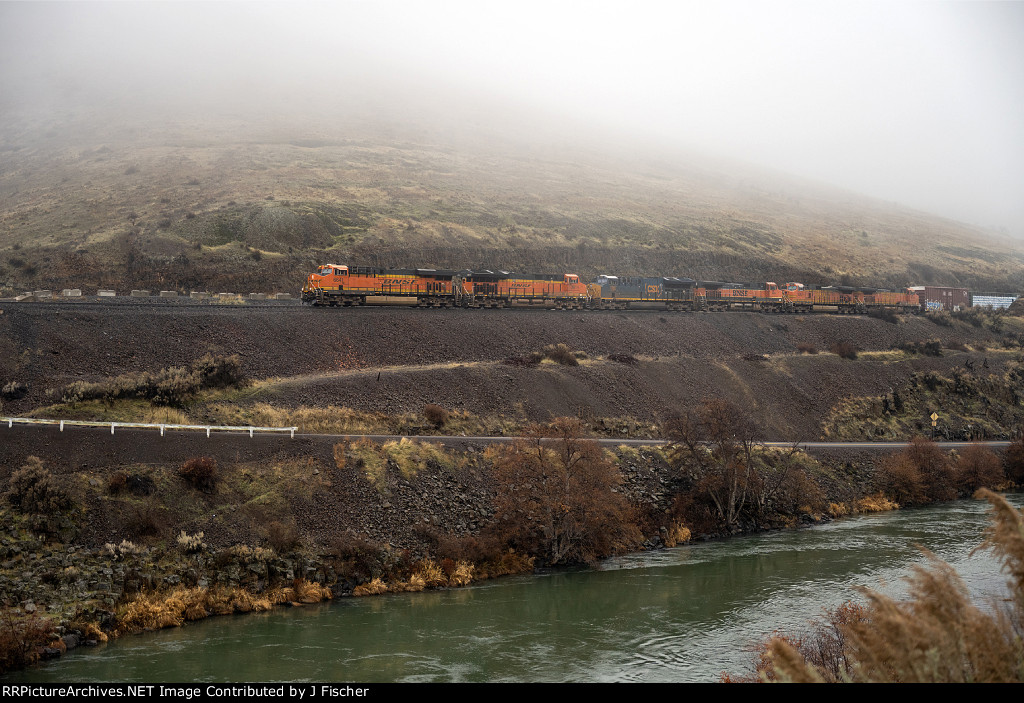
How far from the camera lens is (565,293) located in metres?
67.1

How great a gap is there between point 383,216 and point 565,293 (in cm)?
3552

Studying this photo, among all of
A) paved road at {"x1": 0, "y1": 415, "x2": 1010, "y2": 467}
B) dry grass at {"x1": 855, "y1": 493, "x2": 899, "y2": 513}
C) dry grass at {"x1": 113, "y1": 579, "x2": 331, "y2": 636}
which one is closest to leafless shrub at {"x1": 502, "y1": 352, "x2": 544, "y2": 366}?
paved road at {"x1": 0, "y1": 415, "x2": 1010, "y2": 467}

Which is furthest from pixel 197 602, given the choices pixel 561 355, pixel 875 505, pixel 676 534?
pixel 875 505

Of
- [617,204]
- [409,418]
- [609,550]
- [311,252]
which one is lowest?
[609,550]

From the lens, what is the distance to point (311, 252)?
7794 cm

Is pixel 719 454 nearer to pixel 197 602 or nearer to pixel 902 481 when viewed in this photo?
pixel 902 481

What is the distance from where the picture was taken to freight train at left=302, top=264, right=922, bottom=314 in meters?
56.8

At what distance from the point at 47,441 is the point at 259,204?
6164 centimetres

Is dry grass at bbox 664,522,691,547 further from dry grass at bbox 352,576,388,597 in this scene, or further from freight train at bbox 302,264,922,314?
freight train at bbox 302,264,922,314

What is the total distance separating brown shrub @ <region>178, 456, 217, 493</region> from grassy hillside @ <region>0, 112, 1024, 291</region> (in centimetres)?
4093

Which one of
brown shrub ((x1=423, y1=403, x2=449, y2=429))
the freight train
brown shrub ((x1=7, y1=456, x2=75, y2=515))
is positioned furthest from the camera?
the freight train

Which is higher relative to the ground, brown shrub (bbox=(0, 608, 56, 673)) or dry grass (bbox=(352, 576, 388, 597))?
brown shrub (bbox=(0, 608, 56, 673))
